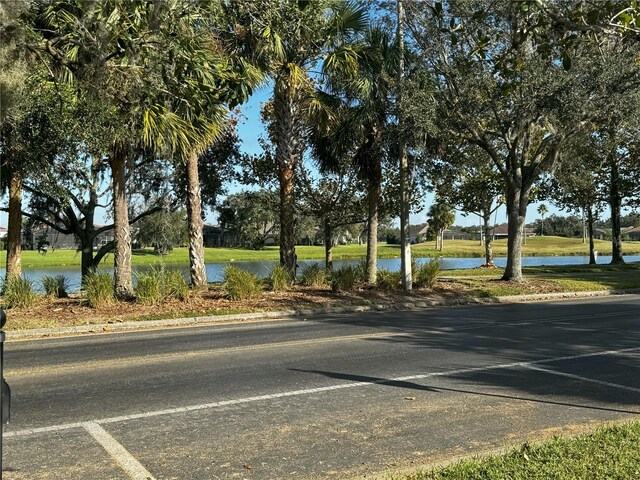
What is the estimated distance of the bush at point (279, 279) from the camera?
16359 mm

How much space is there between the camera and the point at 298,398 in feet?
20.0

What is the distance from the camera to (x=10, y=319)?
38.8ft

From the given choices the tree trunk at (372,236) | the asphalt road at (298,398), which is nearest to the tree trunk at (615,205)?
the tree trunk at (372,236)

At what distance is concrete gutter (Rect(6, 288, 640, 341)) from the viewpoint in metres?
11.1

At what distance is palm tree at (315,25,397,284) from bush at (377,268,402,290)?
1.88ft

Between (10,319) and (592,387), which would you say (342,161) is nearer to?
(10,319)

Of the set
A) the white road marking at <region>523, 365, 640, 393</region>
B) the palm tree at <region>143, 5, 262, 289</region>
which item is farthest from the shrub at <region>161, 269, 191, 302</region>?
the white road marking at <region>523, 365, 640, 393</region>

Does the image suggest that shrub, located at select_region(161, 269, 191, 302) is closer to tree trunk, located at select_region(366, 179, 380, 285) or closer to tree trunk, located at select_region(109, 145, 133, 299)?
tree trunk, located at select_region(109, 145, 133, 299)

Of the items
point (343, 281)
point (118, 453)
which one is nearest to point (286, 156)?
Result: point (343, 281)

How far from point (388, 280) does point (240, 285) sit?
4873mm

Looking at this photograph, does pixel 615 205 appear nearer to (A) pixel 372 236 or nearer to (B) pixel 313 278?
(A) pixel 372 236

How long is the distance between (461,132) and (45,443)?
15.7m

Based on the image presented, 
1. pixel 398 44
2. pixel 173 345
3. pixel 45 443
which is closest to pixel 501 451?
pixel 45 443

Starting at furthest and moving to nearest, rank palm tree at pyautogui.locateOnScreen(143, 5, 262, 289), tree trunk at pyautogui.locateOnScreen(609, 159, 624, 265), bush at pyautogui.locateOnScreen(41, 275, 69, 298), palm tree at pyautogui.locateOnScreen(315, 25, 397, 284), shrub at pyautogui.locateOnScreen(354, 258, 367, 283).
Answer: tree trunk at pyautogui.locateOnScreen(609, 159, 624, 265), shrub at pyautogui.locateOnScreen(354, 258, 367, 283), palm tree at pyautogui.locateOnScreen(315, 25, 397, 284), bush at pyautogui.locateOnScreen(41, 275, 69, 298), palm tree at pyautogui.locateOnScreen(143, 5, 262, 289)
